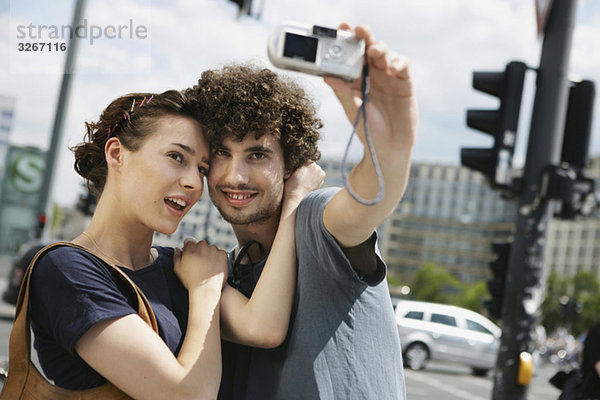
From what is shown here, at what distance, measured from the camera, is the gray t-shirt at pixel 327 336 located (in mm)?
1782

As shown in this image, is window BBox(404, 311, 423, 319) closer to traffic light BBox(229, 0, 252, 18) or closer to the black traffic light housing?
the black traffic light housing

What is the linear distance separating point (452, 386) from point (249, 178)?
14003mm

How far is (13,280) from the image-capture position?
11.8 meters

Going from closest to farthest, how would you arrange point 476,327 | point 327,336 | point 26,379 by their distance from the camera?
point 26,379
point 327,336
point 476,327

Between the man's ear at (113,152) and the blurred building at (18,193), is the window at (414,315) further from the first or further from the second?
the man's ear at (113,152)

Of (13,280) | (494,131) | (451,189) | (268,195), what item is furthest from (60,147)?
(451,189)

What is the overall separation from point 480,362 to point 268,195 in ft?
55.5

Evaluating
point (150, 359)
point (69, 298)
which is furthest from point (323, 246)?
point (69, 298)

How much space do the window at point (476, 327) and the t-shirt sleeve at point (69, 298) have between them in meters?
17.4

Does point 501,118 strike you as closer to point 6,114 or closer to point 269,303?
point 269,303

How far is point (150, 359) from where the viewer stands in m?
1.67

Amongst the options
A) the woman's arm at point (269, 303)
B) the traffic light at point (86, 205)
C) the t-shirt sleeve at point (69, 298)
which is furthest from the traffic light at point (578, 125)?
Answer: the traffic light at point (86, 205)

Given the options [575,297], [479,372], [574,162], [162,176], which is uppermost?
[574,162]

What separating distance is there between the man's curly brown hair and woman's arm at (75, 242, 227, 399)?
60 centimetres
